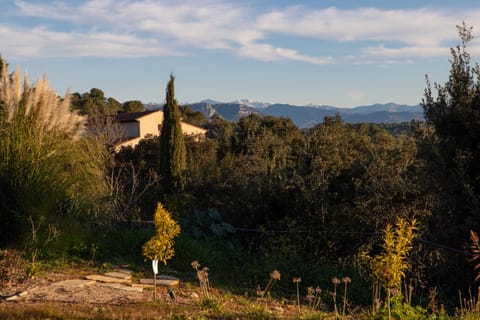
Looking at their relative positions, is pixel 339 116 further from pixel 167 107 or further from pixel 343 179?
pixel 167 107

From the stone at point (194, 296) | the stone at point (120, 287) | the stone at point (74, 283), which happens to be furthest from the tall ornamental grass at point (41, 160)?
the stone at point (194, 296)

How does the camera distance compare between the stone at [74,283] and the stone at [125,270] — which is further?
the stone at [125,270]

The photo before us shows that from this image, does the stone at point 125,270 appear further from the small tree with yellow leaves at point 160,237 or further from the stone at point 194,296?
the small tree with yellow leaves at point 160,237

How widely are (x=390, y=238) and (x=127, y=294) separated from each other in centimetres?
257

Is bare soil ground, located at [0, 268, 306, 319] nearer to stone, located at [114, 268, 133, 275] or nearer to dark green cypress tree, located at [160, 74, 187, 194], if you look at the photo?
stone, located at [114, 268, 133, 275]

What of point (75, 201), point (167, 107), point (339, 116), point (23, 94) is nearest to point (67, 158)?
point (75, 201)

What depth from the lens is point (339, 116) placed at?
9.77 meters

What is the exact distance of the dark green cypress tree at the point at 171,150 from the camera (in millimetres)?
16422

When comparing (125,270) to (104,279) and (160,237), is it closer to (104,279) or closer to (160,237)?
(104,279)

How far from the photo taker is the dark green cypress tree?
1642 centimetres

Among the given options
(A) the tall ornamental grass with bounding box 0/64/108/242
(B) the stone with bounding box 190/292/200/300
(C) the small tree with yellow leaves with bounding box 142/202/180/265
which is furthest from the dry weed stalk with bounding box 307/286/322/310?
(A) the tall ornamental grass with bounding box 0/64/108/242

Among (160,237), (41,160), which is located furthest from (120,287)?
(41,160)

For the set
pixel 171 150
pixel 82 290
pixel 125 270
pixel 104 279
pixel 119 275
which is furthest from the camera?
pixel 171 150

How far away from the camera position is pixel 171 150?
1680 cm
